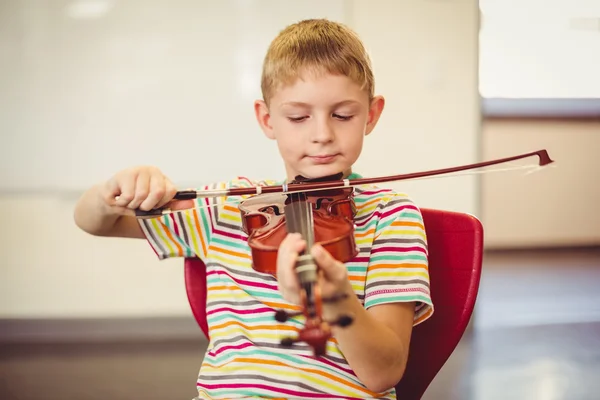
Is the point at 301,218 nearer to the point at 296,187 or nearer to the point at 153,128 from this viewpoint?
the point at 296,187

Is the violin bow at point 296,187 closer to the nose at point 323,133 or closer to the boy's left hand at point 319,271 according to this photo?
the nose at point 323,133

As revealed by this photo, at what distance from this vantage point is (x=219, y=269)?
102cm

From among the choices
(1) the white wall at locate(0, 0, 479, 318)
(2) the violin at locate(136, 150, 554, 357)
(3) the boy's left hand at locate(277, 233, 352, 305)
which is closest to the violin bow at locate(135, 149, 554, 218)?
(2) the violin at locate(136, 150, 554, 357)

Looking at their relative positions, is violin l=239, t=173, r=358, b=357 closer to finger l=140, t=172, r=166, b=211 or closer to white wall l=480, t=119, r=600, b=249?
finger l=140, t=172, r=166, b=211

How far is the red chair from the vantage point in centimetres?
102

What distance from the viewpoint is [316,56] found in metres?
0.99

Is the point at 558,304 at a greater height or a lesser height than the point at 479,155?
lesser

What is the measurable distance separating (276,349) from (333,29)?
544 mm

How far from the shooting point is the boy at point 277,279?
0.89m

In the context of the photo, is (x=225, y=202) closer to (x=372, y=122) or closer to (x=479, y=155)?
(x=372, y=122)

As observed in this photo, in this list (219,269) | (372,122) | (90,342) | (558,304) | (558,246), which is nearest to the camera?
(219,269)

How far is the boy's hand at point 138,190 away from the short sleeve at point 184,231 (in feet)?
0.29

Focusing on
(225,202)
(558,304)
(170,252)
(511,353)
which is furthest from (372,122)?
(558,304)

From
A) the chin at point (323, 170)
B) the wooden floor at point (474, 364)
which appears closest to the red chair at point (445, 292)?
the chin at point (323, 170)
